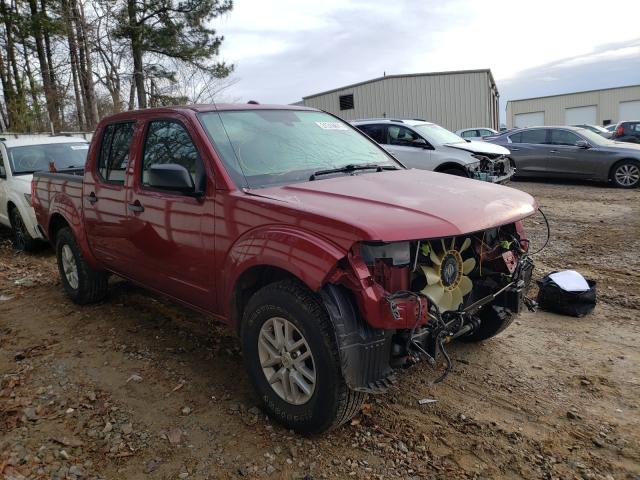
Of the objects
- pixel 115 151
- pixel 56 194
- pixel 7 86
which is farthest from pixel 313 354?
pixel 7 86

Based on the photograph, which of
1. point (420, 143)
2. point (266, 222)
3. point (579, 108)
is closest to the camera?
point (266, 222)

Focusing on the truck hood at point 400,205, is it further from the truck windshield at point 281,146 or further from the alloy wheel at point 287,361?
the alloy wheel at point 287,361

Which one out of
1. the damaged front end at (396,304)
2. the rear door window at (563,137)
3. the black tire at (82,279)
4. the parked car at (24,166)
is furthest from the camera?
the rear door window at (563,137)

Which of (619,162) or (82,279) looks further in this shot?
(619,162)

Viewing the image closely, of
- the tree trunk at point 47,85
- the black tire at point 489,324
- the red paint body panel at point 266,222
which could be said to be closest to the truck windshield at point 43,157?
the red paint body panel at point 266,222

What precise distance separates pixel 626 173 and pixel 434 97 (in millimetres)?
18215

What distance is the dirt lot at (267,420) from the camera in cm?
273

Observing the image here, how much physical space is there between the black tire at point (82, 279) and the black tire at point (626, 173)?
11.6 meters

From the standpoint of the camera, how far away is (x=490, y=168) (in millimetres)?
10078

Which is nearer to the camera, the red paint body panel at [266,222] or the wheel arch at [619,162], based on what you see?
the red paint body panel at [266,222]

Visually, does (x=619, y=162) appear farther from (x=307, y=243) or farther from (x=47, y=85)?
(x=47, y=85)

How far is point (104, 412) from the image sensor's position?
10.8 feet

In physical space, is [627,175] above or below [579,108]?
below

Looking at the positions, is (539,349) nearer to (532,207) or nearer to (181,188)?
(532,207)
